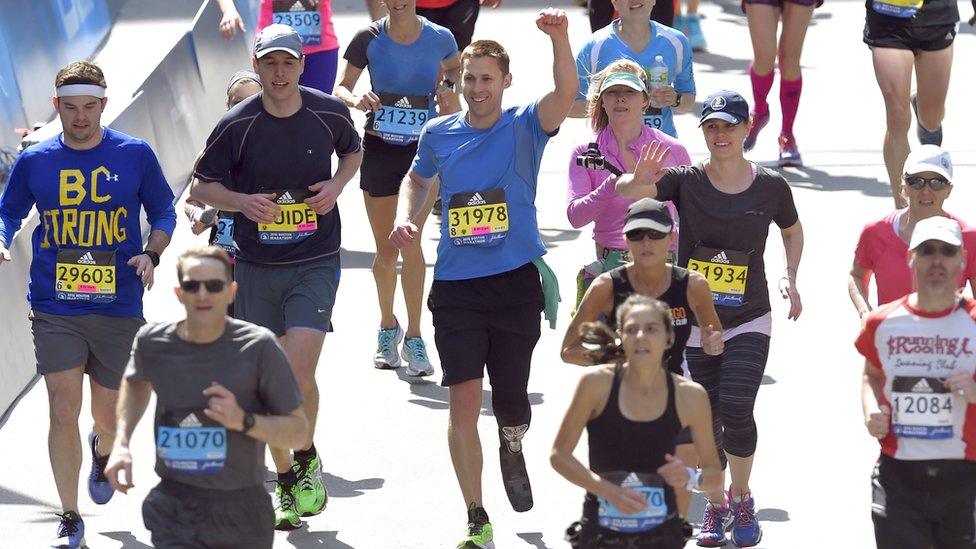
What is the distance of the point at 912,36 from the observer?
11.8 m

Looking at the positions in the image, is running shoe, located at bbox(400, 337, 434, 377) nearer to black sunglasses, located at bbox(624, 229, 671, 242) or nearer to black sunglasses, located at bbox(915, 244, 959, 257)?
black sunglasses, located at bbox(624, 229, 671, 242)

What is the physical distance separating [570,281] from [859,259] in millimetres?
4432

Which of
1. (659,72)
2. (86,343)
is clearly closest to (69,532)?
(86,343)

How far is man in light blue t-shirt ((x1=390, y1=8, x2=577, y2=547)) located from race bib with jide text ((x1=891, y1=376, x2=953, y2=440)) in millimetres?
1967

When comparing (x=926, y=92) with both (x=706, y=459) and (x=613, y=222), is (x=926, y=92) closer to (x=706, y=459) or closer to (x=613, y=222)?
(x=613, y=222)

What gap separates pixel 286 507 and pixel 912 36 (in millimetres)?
5475

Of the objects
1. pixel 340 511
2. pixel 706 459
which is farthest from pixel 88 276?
pixel 706 459

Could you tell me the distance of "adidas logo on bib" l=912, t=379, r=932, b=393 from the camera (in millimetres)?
6664

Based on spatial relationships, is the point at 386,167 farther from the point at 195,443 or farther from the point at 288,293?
the point at 195,443

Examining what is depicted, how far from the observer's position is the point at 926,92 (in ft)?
39.7

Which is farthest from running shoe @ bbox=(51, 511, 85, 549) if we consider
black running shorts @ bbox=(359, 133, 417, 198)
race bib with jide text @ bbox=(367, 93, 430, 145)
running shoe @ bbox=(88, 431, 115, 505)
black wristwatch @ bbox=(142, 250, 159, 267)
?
race bib with jide text @ bbox=(367, 93, 430, 145)

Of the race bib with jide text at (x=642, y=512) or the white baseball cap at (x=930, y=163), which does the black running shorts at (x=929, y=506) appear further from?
the white baseball cap at (x=930, y=163)

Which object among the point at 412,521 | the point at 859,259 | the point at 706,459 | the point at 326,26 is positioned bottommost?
the point at 412,521

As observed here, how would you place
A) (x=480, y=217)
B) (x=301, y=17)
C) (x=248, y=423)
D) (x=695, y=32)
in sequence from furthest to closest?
(x=695, y=32)
(x=301, y=17)
(x=480, y=217)
(x=248, y=423)
